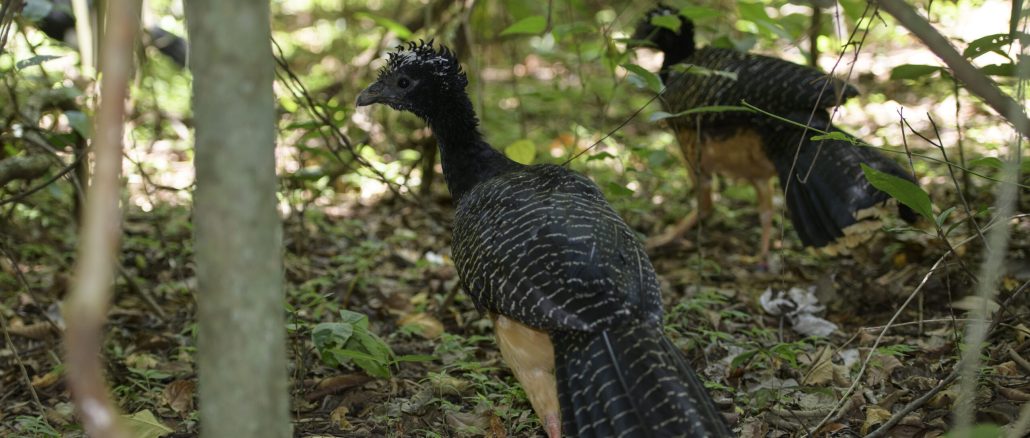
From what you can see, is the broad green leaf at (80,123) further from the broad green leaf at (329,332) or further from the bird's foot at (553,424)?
the bird's foot at (553,424)

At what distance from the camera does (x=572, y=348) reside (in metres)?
3.85

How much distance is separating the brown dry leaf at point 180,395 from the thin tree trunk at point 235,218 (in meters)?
2.92

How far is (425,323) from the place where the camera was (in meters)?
6.19

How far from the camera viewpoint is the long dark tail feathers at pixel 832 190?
6.35 m

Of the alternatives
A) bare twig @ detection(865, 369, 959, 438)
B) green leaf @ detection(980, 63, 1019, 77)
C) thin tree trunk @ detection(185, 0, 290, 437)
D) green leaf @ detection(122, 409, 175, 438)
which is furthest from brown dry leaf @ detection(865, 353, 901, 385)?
thin tree trunk @ detection(185, 0, 290, 437)

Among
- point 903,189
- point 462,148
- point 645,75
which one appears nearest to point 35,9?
point 462,148

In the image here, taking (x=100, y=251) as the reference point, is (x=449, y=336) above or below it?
below

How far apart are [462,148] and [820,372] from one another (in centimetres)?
254

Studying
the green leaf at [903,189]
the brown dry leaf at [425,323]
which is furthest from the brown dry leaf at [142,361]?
the green leaf at [903,189]

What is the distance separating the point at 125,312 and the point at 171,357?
98cm

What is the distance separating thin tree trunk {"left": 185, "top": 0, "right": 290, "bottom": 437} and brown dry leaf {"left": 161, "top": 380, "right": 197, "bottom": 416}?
292cm

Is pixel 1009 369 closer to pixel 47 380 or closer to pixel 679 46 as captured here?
pixel 679 46

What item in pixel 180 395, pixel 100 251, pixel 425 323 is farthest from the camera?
pixel 425 323

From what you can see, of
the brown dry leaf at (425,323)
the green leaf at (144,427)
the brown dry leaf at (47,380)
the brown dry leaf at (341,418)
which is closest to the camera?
the green leaf at (144,427)
